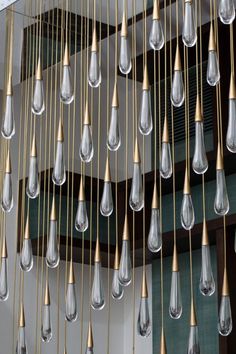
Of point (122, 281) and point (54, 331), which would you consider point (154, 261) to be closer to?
point (54, 331)

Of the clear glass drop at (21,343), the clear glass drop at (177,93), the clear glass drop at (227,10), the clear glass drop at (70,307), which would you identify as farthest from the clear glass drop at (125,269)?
the clear glass drop at (227,10)

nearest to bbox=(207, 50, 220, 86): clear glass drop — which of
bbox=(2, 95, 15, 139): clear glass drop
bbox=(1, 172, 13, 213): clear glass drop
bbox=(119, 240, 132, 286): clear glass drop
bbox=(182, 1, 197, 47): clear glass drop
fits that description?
bbox=(182, 1, 197, 47): clear glass drop

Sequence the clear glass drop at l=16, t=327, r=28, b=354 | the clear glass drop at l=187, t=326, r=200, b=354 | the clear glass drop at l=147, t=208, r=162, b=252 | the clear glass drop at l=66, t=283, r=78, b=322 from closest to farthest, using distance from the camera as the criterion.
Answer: the clear glass drop at l=187, t=326, r=200, b=354 → the clear glass drop at l=147, t=208, r=162, b=252 → the clear glass drop at l=66, t=283, r=78, b=322 → the clear glass drop at l=16, t=327, r=28, b=354

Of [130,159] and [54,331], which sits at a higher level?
[130,159]

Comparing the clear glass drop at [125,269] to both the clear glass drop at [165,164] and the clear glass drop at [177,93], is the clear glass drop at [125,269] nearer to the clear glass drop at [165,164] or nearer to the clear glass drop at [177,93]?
the clear glass drop at [165,164]

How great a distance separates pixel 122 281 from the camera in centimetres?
253

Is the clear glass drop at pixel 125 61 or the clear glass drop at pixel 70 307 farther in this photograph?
the clear glass drop at pixel 70 307

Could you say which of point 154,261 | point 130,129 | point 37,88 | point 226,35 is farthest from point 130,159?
point 37,88


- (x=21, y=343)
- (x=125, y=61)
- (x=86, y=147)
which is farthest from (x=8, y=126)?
(x=21, y=343)

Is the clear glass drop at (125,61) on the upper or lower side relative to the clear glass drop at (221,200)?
upper

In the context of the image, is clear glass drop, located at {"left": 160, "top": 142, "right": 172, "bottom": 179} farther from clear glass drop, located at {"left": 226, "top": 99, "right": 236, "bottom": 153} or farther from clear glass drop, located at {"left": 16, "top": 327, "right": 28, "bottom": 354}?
clear glass drop, located at {"left": 16, "top": 327, "right": 28, "bottom": 354}

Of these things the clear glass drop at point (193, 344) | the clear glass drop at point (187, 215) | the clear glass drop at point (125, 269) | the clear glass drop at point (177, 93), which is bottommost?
the clear glass drop at point (193, 344)

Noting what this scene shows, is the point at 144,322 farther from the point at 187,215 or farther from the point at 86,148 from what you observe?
the point at 86,148

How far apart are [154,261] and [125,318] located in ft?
1.37
